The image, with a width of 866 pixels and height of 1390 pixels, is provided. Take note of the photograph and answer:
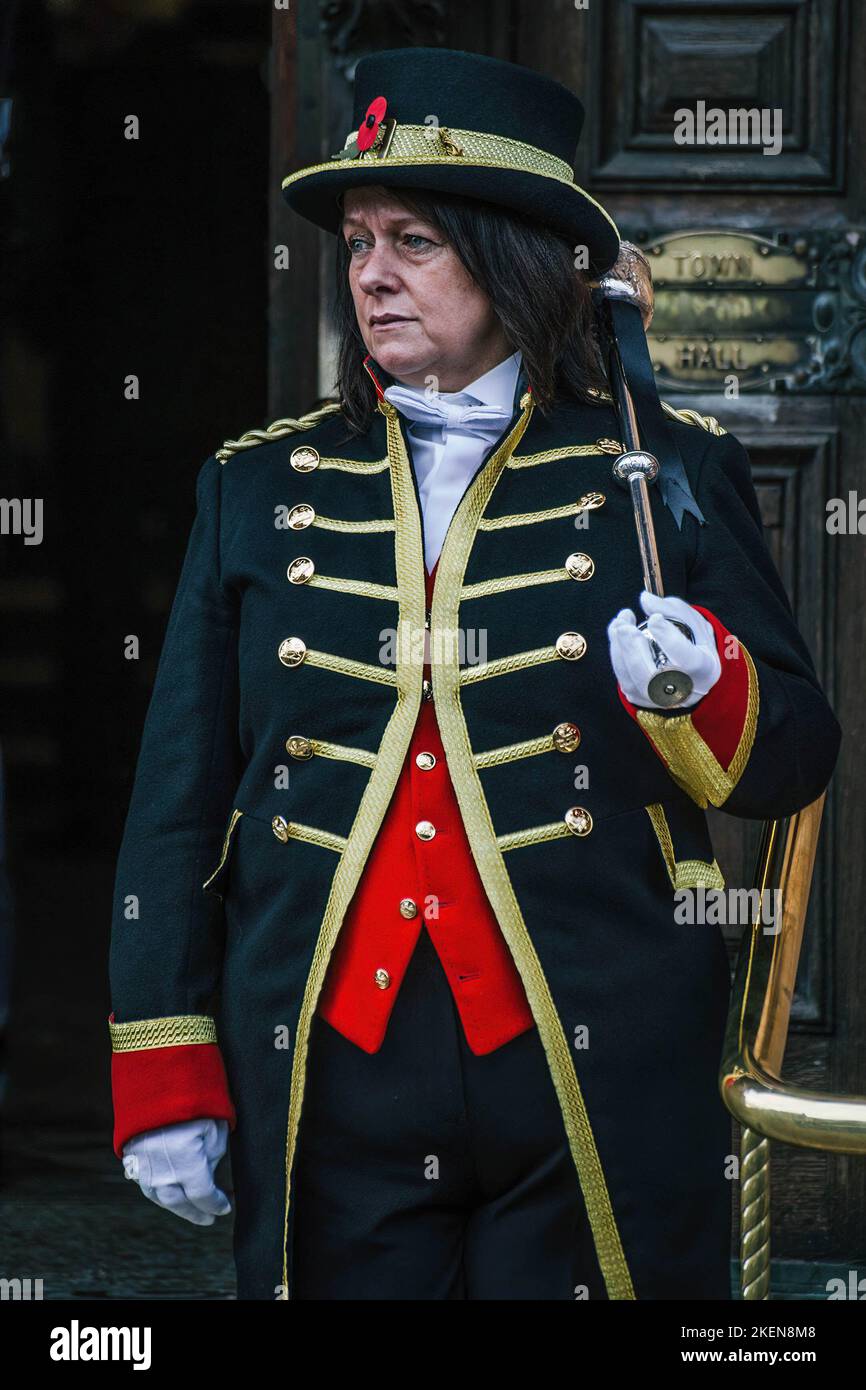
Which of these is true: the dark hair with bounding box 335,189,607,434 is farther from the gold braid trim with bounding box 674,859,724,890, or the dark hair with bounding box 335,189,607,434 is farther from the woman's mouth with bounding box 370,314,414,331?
the gold braid trim with bounding box 674,859,724,890

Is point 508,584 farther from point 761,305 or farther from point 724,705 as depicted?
point 761,305

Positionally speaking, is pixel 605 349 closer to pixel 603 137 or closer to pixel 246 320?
pixel 603 137

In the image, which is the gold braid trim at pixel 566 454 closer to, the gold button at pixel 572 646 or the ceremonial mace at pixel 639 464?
the ceremonial mace at pixel 639 464

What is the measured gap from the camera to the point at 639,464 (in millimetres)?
2383

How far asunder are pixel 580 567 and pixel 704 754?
0.30 m

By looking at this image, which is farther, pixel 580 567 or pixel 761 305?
Answer: pixel 761 305

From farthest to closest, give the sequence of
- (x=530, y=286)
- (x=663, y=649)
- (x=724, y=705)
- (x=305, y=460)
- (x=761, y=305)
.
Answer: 1. (x=761, y=305)
2. (x=305, y=460)
3. (x=530, y=286)
4. (x=724, y=705)
5. (x=663, y=649)

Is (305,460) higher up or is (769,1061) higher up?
(305,460)

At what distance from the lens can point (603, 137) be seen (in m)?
3.88

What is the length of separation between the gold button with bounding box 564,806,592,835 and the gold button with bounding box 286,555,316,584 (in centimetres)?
45

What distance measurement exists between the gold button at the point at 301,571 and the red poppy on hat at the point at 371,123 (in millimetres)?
521

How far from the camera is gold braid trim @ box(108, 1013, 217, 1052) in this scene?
96.3 inches

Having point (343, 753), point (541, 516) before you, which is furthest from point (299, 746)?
point (541, 516)

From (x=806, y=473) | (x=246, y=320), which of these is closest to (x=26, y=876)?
(x=246, y=320)
